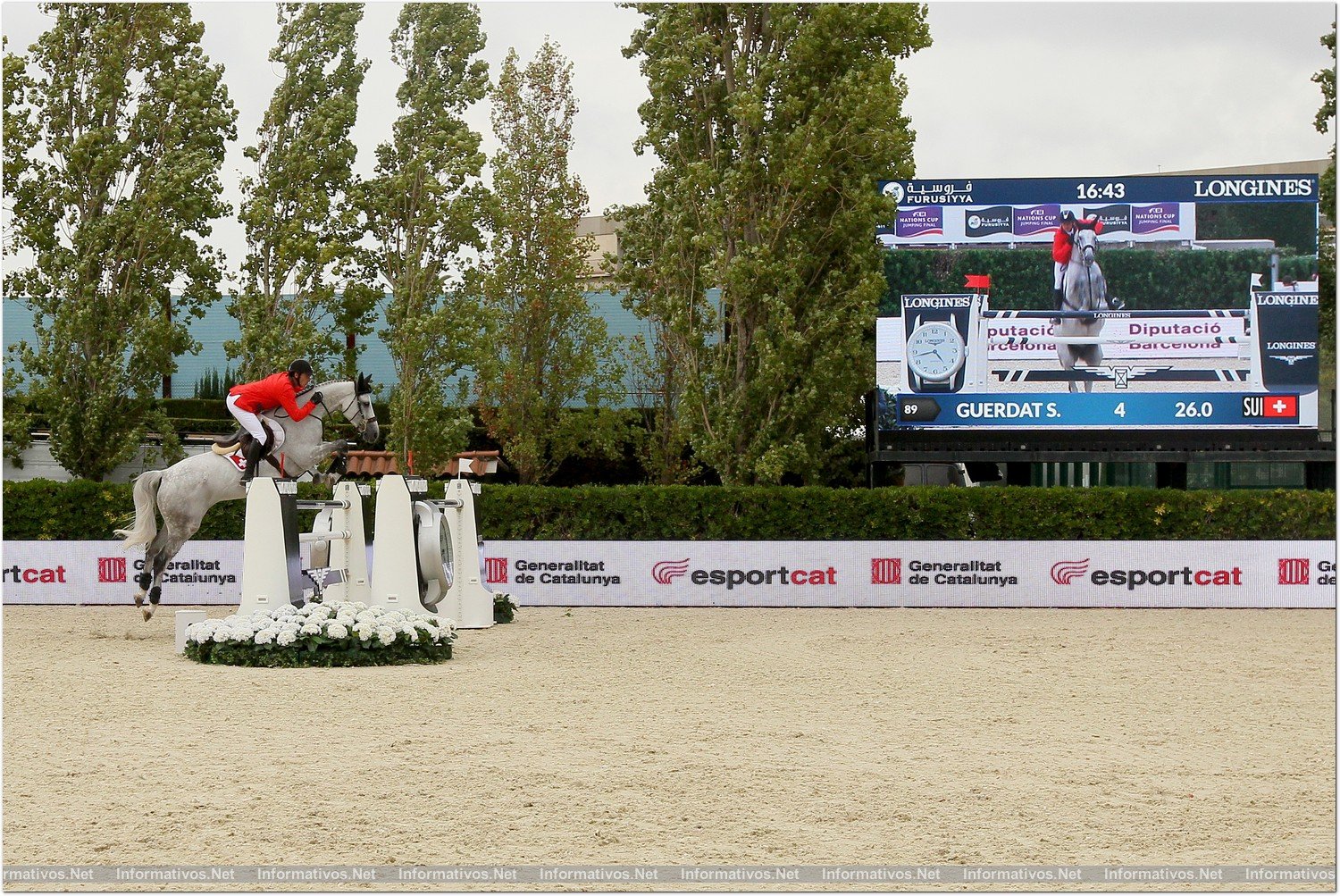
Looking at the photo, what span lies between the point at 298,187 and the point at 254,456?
1080cm

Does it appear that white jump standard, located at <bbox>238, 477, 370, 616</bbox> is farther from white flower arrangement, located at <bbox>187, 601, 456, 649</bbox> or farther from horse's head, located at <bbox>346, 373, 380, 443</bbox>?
horse's head, located at <bbox>346, 373, 380, 443</bbox>

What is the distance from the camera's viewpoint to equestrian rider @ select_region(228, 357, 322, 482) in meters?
15.5

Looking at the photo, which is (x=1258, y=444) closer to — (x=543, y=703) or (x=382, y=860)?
(x=543, y=703)

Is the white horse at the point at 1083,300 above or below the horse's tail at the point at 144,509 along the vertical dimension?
above

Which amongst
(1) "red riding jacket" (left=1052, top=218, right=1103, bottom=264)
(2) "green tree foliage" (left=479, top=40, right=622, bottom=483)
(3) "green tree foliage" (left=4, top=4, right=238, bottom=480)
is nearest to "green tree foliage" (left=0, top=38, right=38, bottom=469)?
(3) "green tree foliage" (left=4, top=4, right=238, bottom=480)

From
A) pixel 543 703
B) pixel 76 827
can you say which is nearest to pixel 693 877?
pixel 76 827

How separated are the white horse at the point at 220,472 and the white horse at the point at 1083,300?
11.9 m

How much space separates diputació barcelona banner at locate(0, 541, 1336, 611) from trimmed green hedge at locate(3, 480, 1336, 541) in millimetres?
906

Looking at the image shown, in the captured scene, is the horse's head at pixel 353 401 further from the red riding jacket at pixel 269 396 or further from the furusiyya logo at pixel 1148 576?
the furusiyya logo at pixel 1148 576

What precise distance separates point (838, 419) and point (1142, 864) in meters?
17.9

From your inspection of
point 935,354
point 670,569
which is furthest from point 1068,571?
point 670,569

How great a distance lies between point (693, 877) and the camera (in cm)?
609

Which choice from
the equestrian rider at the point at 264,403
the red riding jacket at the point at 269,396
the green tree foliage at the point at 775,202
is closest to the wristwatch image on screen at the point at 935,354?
the green tree foliage at the point at 775,202

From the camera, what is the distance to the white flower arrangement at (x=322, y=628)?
44.3 ft
